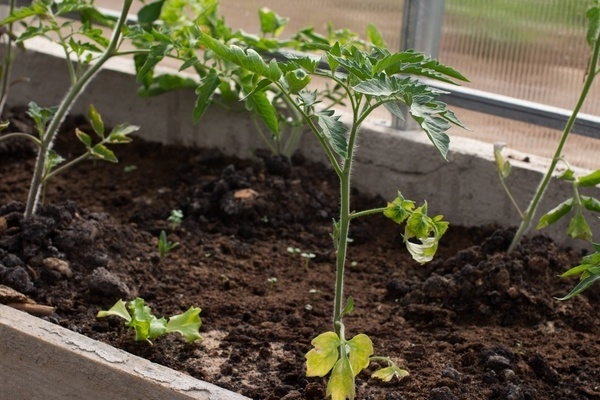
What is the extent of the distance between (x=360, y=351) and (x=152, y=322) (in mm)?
622

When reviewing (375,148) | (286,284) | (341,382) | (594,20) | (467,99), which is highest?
(594,20)

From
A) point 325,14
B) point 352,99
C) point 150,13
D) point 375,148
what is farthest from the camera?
point 325,14

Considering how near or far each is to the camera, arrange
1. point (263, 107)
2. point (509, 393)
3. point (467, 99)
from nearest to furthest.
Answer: point (509, 393) < point (263, 107) < point (467, 99)

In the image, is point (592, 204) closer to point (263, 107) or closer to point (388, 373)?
point (388, 373)

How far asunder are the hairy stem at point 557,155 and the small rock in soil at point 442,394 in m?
0.76

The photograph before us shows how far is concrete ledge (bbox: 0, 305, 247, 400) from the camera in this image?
217 cm

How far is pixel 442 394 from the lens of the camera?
7.32 ft

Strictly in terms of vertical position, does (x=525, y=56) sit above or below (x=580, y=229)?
above

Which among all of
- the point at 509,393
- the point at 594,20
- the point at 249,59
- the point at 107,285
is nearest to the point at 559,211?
the point at 594,20

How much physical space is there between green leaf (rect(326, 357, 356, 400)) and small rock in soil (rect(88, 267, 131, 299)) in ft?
2.82

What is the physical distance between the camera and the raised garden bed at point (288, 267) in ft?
7.98

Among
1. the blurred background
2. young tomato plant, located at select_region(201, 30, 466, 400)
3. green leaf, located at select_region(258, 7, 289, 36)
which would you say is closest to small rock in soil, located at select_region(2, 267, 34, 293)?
young tomato plant, located at select_region(201, 30, 466, 400)

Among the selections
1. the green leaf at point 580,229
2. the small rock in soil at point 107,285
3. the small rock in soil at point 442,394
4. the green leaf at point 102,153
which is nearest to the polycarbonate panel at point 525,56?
the green leaf at point 580,229

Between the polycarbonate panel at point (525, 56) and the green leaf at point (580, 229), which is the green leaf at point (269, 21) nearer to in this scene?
the polycarbonate panel at point (525, 56)
